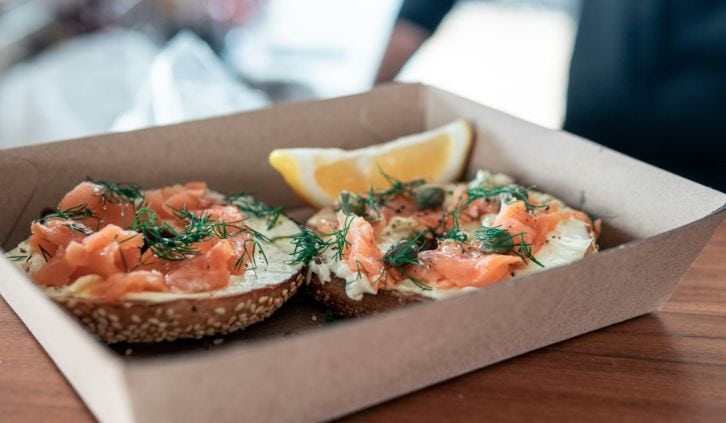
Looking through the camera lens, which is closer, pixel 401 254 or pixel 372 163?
pixel 401 254

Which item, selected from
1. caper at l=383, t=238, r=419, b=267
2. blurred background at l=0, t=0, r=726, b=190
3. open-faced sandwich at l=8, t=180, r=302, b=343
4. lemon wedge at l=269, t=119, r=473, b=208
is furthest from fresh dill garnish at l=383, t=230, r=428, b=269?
blurred background at l=0, t=0, r=726, b=190

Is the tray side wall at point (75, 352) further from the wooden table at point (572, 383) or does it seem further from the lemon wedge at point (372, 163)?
the lemon wedge at point (372, 163)

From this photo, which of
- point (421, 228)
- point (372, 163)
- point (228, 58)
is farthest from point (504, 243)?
point (228, 58)

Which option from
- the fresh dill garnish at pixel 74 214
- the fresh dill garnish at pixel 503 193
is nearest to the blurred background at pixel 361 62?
the fresh dill garnish at pixel 503 193

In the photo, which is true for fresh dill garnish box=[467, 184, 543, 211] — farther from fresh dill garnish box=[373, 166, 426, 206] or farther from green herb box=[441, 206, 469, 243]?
fresh dill garnish box=[373, 166, 426, 206]

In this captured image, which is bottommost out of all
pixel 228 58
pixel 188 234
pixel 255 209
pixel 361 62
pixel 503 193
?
pixel 361 62

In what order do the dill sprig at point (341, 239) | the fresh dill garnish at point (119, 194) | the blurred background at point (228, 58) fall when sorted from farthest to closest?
1. the blurred background at point (228, 58)
2. the fresh dill garnish at point (119, 194)
3. the dill sprig at point (341, 239)

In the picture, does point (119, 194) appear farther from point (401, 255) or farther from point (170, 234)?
point (401, 255)

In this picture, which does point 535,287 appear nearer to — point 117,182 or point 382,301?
point 382,301
